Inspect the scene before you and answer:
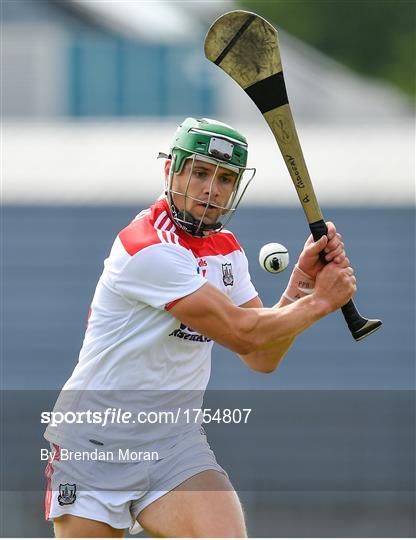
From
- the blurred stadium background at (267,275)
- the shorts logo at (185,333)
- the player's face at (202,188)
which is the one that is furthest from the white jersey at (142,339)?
the blurred stadium background at (267,275)

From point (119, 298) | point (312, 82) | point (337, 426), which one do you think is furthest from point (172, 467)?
point (312, 82)

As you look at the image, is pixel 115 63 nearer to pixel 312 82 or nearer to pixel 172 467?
pixel 312 82

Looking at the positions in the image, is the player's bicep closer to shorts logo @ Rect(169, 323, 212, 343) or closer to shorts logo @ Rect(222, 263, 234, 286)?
shorts logo @ Rect(169, 323, 212, 343)

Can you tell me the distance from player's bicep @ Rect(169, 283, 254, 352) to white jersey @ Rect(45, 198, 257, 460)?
55mm

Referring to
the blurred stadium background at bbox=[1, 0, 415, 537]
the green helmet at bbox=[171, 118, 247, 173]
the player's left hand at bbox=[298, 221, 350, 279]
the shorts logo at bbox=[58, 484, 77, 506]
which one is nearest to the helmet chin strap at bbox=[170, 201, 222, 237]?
the green helmet at bbox=[171, 118, 247, 173]

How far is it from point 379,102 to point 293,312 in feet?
78.9

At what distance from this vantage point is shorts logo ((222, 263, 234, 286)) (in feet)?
15.3

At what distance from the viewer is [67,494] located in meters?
4.48

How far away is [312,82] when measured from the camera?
22.3 m

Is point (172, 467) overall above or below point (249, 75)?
below

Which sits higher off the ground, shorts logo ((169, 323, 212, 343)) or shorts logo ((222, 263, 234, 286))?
shorts logo ((222, 263, 234, 286))

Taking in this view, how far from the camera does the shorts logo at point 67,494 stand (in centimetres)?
446

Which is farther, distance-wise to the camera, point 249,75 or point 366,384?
point 366,384

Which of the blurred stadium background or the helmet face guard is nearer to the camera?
the helmet face guard
